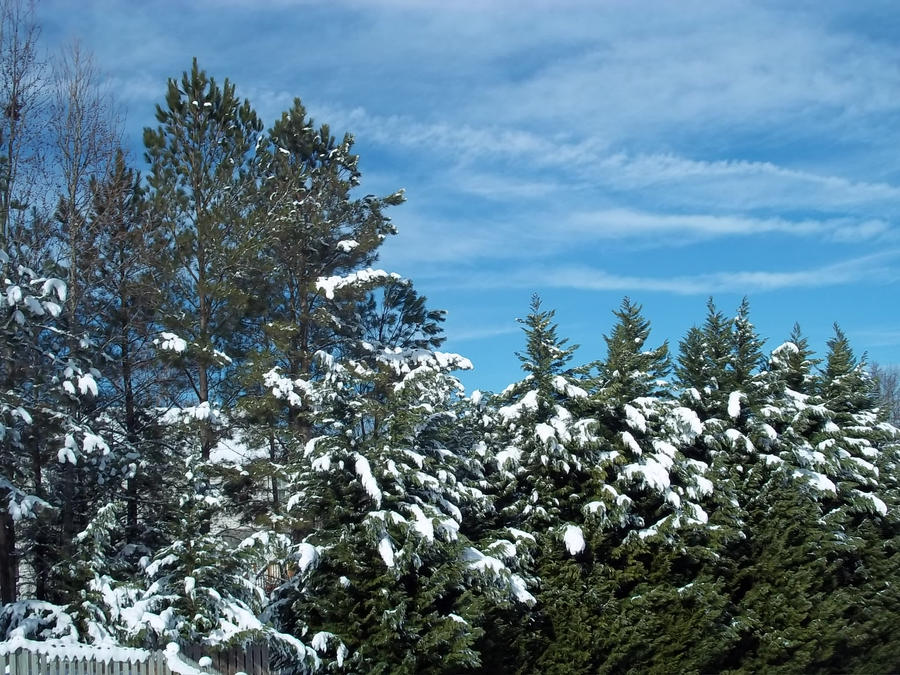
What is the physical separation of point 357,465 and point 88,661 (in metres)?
4.27

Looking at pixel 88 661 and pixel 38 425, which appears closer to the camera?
pixel 88 661

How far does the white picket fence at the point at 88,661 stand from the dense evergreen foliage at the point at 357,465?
0.47 meters

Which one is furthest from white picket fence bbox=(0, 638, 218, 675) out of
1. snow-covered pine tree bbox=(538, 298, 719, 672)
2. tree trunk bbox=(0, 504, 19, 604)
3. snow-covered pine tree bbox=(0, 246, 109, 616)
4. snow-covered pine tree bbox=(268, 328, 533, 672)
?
snow-covered pine tree bbox=(538, 298, 719, 672)

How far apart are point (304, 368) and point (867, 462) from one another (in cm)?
1261

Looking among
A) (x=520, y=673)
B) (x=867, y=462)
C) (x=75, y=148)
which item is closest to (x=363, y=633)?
(x=520, y=673)

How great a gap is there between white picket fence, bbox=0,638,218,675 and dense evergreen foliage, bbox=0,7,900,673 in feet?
1.55

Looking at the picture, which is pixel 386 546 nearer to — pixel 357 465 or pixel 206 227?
pixel 357 465

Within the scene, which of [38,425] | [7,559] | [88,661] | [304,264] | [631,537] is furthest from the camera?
[304,264]

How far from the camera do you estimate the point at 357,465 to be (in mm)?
12289

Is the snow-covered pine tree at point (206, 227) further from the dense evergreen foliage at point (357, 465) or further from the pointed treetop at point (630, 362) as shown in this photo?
the pointed treetop at point (630, 362)

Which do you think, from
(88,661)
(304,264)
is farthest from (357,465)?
(304,264)

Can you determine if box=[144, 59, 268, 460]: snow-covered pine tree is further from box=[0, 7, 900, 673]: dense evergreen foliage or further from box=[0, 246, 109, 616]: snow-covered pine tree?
box=[0, 246, 109, 616]: snow-covered pine tree

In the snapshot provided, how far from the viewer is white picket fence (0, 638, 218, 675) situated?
9.41m

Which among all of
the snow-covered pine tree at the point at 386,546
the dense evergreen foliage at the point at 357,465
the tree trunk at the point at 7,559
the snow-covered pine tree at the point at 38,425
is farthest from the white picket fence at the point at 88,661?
the tree trunk at the point at 7,559
